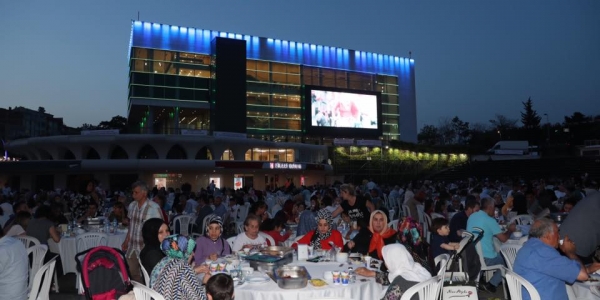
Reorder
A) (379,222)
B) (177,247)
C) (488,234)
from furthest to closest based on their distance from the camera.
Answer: (488,234), (379,222), (177,247)

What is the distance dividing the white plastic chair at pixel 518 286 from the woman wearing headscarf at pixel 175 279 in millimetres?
2895

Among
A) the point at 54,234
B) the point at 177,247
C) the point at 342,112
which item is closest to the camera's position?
the point at 177,247

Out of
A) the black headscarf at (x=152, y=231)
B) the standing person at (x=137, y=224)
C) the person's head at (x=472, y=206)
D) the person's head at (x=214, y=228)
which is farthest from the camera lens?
the person's head at (x=472, y=206)

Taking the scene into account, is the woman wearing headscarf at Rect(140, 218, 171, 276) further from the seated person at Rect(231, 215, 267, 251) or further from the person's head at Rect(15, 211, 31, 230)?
the person's head at Rect(15, 211, 31, 230)

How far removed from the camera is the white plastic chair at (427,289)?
3.82 m

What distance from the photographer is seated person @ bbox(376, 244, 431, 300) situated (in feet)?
13.2

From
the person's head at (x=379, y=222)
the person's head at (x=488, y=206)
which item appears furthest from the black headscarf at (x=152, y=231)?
the person's head at (x=488, y=206)

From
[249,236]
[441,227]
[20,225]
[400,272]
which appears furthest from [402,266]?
[20,225]

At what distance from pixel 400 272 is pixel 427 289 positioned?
33cm

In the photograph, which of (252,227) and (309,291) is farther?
(252,227)

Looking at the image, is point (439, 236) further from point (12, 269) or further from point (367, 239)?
point (12, 269)

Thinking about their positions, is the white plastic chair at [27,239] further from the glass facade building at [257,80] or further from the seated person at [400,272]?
the glass facade building at [257,80]

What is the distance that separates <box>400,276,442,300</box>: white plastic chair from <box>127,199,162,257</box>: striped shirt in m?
4.02

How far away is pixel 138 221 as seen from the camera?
6395 millimetres
